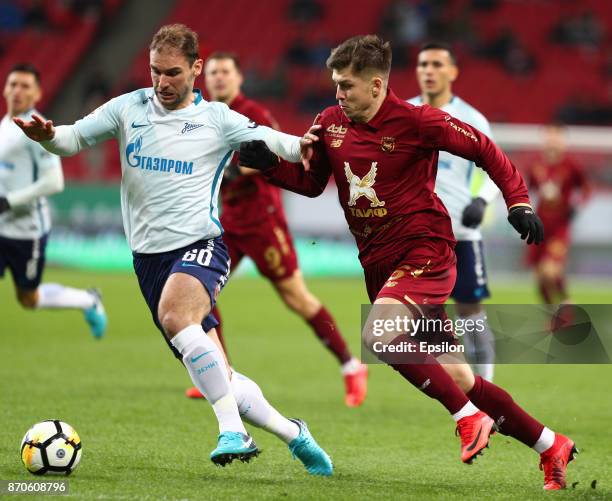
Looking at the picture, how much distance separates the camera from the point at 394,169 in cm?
561

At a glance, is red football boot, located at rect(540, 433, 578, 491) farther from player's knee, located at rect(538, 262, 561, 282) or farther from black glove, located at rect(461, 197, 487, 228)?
player's knee, located at rect(538, 262, 561, 282)

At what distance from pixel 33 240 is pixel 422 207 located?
5034 millimetres

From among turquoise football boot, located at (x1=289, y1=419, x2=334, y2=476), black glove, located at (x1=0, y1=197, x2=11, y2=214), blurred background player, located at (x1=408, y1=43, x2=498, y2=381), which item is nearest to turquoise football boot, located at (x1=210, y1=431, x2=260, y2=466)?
turquoise football boot, located at (x1=289, y1=419, x2=334, y2=476)

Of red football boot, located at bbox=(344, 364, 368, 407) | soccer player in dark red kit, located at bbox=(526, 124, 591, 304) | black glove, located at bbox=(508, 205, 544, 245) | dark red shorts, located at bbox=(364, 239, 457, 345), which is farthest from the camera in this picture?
soccer player in dark red kit, located at bbox=(526, 124, 591, 304)

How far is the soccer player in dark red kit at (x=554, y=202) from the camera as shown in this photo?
14852mm

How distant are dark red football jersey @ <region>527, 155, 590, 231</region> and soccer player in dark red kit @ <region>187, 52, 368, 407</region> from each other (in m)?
7.00

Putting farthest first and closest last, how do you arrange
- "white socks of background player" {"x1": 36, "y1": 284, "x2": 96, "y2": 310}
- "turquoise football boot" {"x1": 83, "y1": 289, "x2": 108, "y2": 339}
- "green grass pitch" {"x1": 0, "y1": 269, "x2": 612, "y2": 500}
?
1. "turquoise football boot" {"x1": 83, "y1": 289, "x2": 108, "y2": 339}
2. "white socks of background player" {"x1": 36, "y1": 284, "x2": 96, "y2": 310}
3. "green grass pitch" {"x1": 0, "y1": 269, "x2": 612, "y2": 500}

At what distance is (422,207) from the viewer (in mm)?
5676

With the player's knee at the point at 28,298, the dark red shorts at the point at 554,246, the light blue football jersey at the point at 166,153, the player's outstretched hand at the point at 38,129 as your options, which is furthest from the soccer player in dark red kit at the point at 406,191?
the dark red shorts at the point at 554,246

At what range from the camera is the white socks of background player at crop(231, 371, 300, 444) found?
18.1 feet

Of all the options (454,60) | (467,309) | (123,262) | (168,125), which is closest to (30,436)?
(168,125)

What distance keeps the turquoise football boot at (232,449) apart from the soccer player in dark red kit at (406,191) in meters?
0.78

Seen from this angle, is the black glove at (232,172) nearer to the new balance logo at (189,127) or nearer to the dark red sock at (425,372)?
the new balance logo at (189,127)

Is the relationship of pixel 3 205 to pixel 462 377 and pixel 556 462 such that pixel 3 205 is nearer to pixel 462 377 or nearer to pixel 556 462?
pixel 462 377
